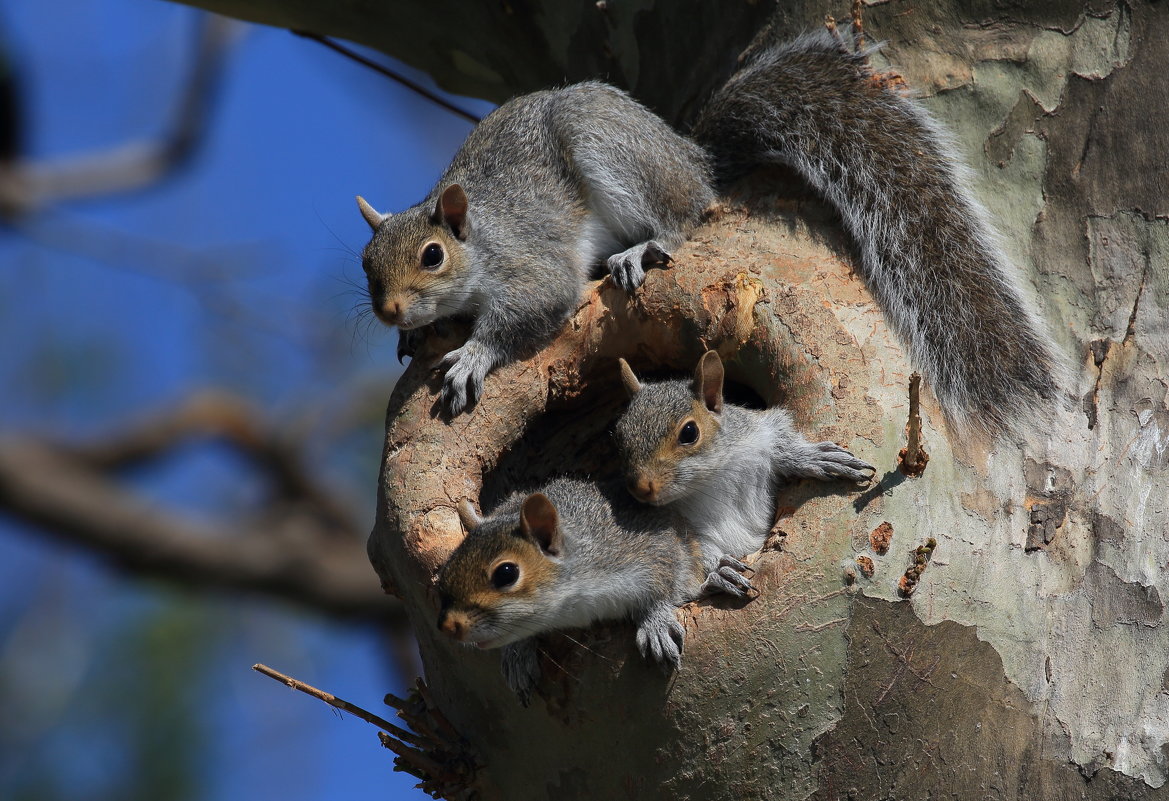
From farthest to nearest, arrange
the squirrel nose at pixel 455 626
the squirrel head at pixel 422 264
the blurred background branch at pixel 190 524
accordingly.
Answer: the blurred background branch at pixel 190 524 → the squirrel head at pixel 422 264 → the squirrel nose at pixel 455 626

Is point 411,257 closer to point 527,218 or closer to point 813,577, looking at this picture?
point 527,218

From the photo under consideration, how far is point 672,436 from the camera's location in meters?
2.46

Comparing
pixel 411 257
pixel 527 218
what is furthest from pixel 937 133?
pixel 411 257

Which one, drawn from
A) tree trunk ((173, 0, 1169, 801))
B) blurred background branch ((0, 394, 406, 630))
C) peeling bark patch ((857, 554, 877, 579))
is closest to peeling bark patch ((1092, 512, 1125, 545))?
tree trunk ((173, 0, 1169, 801))

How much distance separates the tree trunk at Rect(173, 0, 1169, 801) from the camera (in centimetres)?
207

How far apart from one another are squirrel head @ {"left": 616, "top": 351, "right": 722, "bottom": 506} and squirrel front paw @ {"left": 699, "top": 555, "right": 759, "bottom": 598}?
0.26 meters

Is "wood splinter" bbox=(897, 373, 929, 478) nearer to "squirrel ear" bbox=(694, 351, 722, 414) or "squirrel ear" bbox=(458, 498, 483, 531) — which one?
"squirrel ear" bbox=(694, 351, 722, 414)

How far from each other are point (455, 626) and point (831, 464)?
2.58 feet

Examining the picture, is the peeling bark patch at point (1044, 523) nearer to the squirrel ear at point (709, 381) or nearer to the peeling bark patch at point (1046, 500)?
the peeling bark patch at point (1046, 500)

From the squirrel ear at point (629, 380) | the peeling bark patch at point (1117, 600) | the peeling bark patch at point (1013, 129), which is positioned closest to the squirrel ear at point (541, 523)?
the squirrel ear at point (629, 380)

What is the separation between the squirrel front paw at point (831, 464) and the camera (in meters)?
2.24

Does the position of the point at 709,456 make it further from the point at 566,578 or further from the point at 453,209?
the point at 453,209

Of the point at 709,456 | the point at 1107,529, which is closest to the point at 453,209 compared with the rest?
the point at 709,456

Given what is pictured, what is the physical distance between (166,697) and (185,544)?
148 centimetres
